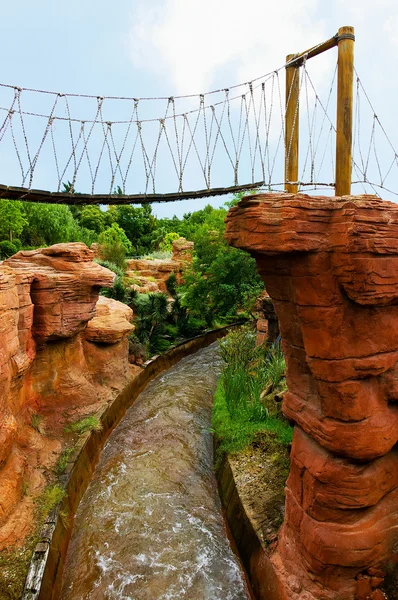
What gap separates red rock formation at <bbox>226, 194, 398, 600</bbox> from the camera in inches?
165

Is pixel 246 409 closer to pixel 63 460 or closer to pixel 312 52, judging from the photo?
pixel 63 460

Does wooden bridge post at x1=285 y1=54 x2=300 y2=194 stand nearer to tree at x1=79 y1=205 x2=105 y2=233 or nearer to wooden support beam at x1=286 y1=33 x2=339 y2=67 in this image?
wooden support beam at x1=286 y1=33 x2=339 y2=67

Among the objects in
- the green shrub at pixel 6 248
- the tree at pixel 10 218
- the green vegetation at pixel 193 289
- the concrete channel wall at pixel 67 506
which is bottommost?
the concrete channel wall at pixel 67 506

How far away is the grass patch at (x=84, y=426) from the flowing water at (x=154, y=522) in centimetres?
71

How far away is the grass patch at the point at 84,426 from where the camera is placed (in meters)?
9.22

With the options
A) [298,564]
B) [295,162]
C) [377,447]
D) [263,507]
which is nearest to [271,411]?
[263,507]

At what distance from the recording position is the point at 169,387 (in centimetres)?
1320

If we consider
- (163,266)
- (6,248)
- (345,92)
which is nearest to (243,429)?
(345,92)

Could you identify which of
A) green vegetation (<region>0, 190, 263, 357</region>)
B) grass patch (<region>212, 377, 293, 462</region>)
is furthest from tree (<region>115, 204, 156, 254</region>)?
grass patch (<region>212, 377, 293, 462</region>)

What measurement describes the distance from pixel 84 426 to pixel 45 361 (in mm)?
1668

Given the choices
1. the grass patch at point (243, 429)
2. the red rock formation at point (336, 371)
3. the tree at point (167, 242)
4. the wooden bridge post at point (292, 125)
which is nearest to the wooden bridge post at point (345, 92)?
the wooden bridge post at point (292, 125)

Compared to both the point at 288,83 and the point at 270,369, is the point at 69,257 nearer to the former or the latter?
the point at 270,369

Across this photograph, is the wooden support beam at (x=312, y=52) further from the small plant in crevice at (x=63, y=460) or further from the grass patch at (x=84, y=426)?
the small plant in crevice at (x=63, y=460)

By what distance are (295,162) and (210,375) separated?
7.62m
